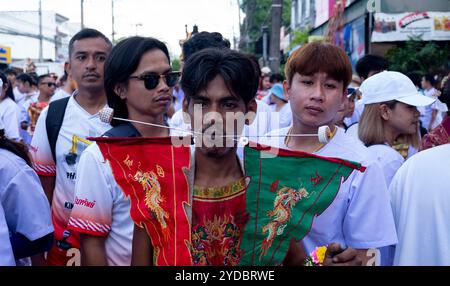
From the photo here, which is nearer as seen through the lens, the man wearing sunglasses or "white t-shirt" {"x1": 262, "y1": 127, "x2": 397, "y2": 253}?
"white t-shirt" {"x1": 262, "y1": 127, "x2": 397, "y2": 253}

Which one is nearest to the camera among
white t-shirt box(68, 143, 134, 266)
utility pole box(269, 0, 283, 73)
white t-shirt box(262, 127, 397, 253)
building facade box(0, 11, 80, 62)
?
white t-shirt box(262, 127, 397, 253)

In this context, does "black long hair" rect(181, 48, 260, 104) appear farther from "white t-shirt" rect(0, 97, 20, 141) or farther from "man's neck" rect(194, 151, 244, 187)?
"white t-shirt" rect(0, 97, 20, 141)

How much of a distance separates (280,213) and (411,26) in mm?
16483

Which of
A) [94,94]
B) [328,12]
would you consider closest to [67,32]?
[328,12]

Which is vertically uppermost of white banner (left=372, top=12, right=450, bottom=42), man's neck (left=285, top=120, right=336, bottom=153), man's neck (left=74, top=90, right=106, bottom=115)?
white banner (left=372, top=12, right=450, bottom=42)

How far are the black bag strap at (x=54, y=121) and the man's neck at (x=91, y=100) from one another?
99mm

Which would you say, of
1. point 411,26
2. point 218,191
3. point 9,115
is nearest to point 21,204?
point 218,191

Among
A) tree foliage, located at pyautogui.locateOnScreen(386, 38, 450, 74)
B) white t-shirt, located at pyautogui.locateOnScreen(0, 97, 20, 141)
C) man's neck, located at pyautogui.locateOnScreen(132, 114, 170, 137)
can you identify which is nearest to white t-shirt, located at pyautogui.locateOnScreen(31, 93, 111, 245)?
man's neck, located at pyautogui.locateOnScreen(132, 114, 170, 137)

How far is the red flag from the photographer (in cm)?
239

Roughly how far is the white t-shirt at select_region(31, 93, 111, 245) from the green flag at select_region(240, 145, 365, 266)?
1971 millimetres

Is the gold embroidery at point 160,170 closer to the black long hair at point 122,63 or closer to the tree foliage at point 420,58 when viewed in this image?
the black long hair at point 122,63

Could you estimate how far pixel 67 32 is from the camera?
81625 mm

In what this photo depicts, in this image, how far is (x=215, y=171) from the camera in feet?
8.41

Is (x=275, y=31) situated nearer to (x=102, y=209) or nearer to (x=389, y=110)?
(x=389, y=110)
